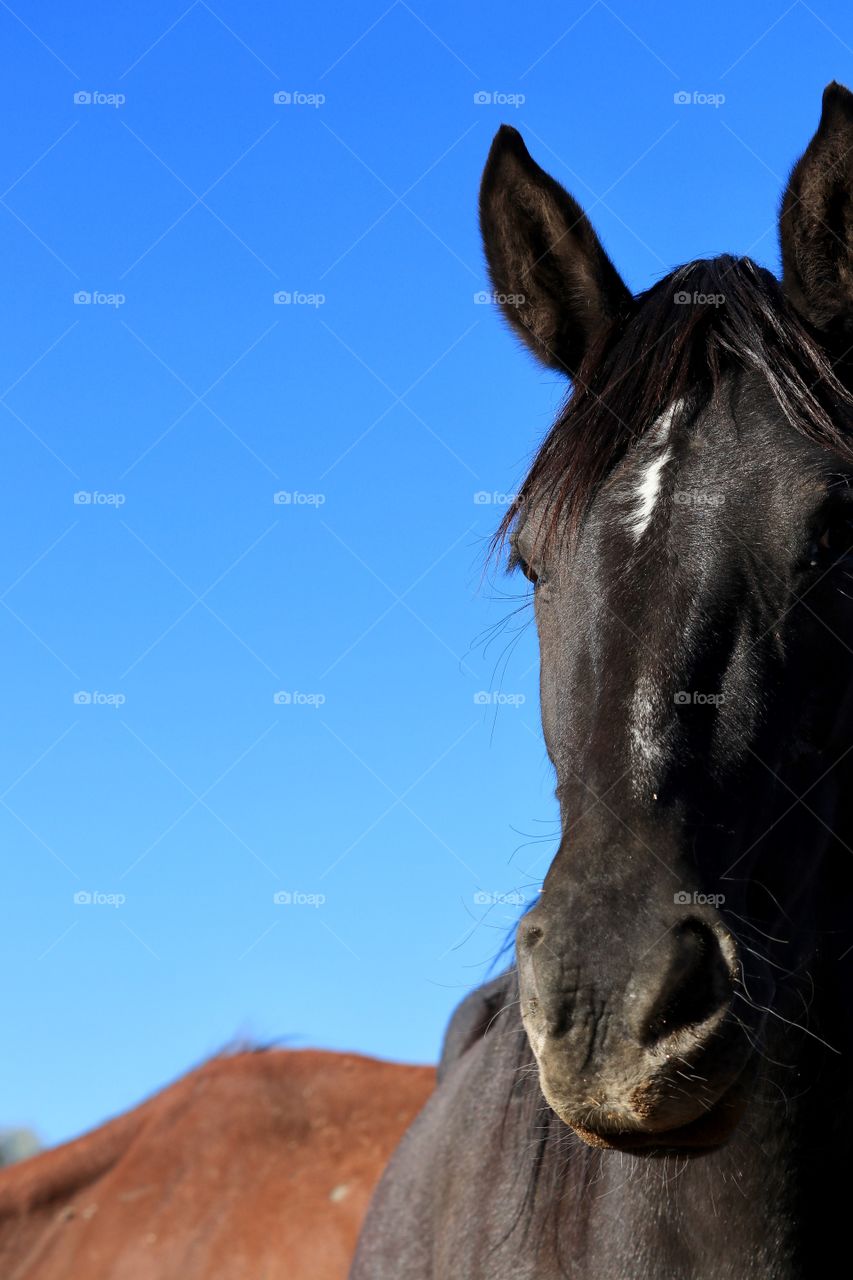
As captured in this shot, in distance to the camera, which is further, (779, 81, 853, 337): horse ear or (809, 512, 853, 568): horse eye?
(779, 81, 853, 337): horse ear


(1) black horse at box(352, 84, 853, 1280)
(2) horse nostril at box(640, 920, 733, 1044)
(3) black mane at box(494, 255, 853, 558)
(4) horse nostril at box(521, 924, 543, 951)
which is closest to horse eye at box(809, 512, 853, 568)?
(1) black horse at box(352, 84, 853, 1280)

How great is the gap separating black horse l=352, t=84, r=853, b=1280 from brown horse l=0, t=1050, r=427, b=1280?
4066mm

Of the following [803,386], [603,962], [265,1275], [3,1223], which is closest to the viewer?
[603,962]

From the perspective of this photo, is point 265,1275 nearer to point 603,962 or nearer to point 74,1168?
point 74,1168

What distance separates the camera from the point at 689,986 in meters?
2.23

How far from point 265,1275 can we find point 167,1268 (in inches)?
26.5

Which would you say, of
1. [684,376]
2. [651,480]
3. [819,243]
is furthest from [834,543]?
[819,243]

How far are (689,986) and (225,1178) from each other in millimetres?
6513

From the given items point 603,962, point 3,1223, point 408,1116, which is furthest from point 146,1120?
point 603,962

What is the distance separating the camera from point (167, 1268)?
25.0 feet

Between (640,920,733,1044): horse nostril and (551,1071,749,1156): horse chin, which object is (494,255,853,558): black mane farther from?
(551,1071,749,1156): horse chin

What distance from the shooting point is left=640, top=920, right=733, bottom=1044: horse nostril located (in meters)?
2.20

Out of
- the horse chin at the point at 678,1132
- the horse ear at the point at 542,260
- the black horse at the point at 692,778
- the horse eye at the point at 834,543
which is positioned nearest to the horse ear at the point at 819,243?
the black horse at the point at 692,778

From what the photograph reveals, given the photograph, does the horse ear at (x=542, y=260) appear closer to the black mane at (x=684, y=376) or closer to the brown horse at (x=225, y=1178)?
the black mane at (x=684, y=376)
